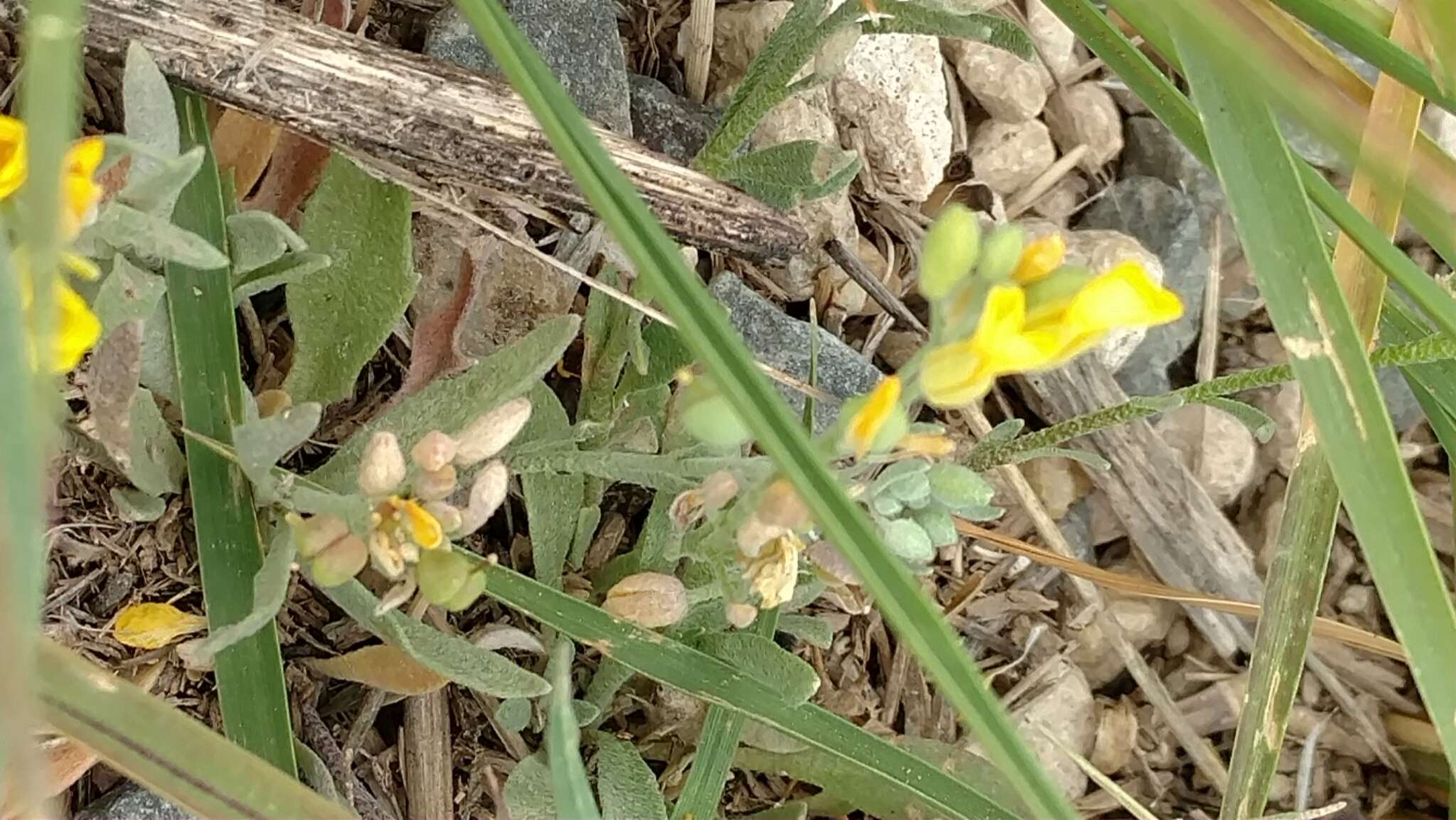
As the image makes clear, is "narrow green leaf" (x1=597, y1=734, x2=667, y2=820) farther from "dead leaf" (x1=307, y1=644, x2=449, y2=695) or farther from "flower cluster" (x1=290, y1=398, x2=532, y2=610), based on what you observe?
"flower cluster" (x1=290, y1=398, x2=532, y2=610)

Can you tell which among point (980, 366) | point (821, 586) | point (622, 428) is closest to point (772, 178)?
point (622, 428)

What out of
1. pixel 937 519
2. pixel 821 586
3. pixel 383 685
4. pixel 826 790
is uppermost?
pixel 937 519

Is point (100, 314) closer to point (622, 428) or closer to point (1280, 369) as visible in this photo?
point (622, 428)

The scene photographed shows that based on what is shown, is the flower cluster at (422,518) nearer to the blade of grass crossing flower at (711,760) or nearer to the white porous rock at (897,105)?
the blade of grass crossing flower at (711,760)

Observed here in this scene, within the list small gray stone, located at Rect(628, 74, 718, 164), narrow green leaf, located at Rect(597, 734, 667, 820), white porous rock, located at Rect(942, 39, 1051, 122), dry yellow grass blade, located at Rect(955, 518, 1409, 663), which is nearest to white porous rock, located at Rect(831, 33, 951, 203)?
white porous rock, located at Rect(942, 39, 1051, 122)

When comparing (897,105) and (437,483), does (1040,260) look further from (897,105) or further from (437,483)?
(897,105)

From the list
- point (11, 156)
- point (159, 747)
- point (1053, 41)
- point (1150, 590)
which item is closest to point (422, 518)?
point (159, 747)

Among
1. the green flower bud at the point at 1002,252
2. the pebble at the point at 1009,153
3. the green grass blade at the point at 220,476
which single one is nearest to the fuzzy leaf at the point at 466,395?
the green grass blade at the point at 220,476
